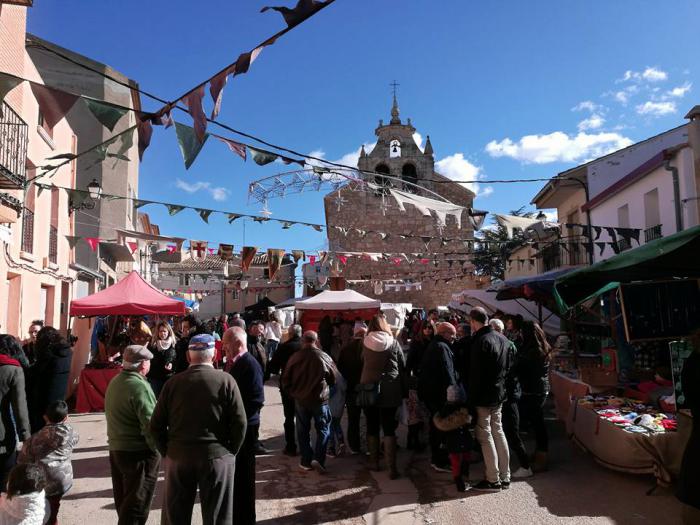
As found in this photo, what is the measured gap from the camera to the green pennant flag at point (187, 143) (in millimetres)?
5055

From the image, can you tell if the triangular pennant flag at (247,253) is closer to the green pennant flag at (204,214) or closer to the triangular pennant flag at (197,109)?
the green pennant flag at (204,214)

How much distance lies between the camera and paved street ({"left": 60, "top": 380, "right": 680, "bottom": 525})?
15.2 ft

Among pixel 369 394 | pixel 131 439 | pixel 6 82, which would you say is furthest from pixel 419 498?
pixel 6 82

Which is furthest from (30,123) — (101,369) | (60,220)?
(101,369)

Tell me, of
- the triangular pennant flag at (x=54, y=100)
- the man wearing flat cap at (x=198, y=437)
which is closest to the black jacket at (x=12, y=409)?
the man wearing flat cap at (x=198, y=437)

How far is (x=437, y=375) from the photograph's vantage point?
5.75 meters

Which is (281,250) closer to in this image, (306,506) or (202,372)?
(306,506)

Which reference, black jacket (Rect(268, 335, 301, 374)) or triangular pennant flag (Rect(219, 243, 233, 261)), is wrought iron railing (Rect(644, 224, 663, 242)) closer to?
black jacket (Rect(268, 335, 301, 374))

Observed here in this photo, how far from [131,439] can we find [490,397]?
321cm

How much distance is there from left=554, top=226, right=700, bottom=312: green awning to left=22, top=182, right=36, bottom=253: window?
401 inches

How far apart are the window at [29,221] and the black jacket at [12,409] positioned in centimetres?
767

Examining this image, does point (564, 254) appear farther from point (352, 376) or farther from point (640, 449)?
point (640, 449)

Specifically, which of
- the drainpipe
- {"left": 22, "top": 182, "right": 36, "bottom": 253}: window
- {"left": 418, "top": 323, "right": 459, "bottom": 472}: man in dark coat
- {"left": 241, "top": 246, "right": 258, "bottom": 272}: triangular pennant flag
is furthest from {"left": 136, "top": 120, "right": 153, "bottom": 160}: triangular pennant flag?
the drainpipe

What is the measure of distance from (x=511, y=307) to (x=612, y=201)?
13.6 feet
